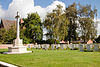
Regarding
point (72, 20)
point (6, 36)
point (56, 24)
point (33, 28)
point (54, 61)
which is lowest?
point (54, 61)

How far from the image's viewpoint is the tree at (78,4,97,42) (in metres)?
39.1

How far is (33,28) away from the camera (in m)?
45.1

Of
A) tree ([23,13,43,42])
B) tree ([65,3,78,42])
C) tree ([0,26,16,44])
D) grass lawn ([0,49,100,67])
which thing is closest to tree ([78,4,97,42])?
tree ([65,3,78,42])

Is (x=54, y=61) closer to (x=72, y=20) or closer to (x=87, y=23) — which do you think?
(x=87, y=23)

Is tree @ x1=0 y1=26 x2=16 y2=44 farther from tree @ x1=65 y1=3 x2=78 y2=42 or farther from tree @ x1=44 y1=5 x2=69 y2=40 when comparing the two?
tree @ x1=65 y1=3 x2=78 y2=42

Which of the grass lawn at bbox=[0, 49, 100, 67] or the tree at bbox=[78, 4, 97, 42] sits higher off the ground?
the tree at bbox=[78, 4, 97, 42]

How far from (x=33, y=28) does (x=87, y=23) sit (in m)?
16.9

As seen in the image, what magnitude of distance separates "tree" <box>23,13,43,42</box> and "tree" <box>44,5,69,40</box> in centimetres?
584

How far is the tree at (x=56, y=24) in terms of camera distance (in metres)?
38.2

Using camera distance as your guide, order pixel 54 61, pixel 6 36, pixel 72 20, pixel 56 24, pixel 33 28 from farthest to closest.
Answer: pixel 33 28
pixel 72 20
pixel 6 36
pixel 56 24
pixel 54 61

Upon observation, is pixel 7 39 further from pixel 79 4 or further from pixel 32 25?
pixel 79 4

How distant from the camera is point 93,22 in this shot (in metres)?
39.8

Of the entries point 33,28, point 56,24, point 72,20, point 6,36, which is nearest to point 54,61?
point 56,24

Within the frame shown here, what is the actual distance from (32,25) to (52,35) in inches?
334
